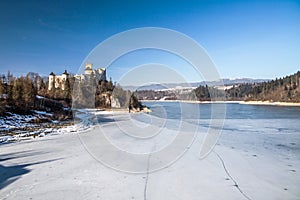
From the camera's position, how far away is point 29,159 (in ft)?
20.9

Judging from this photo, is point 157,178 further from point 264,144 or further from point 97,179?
point 264,144

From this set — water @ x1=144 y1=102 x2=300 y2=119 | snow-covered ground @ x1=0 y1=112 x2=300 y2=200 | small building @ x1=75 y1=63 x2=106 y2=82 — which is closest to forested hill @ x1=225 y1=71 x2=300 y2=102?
water @ x1=144 y1=102 x2=300 y2=119

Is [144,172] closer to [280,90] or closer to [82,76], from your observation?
[82,76]

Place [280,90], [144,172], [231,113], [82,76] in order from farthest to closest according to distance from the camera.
Result: [280,90], [82,76], [231,113], [144,172]

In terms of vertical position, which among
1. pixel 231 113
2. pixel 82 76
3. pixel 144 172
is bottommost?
pixel 231 113

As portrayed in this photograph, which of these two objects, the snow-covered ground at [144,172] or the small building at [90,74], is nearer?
the snow-covered ground at [144,172]

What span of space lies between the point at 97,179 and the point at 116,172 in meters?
0.63

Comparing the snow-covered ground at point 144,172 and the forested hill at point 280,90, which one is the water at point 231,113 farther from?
the forested hill at point 280,90

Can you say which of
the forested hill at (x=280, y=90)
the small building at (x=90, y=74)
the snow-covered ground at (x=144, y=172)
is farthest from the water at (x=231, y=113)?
the forested hill at (x=280, y=90)

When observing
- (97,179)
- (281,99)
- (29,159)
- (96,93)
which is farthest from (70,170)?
(281,99)

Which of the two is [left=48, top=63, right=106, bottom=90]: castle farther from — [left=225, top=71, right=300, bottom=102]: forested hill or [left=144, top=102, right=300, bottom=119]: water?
[left=225, top=71, right=300, bottom=102]: forested hill

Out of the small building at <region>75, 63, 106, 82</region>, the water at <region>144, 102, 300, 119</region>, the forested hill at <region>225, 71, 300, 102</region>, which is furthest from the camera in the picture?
the forested hill at <region>225, 71, 300, 102</region>

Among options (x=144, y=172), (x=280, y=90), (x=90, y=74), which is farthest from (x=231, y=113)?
(x=280, y=90)

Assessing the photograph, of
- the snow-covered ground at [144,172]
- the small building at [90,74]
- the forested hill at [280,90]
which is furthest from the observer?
the forested hill at [280,90]
